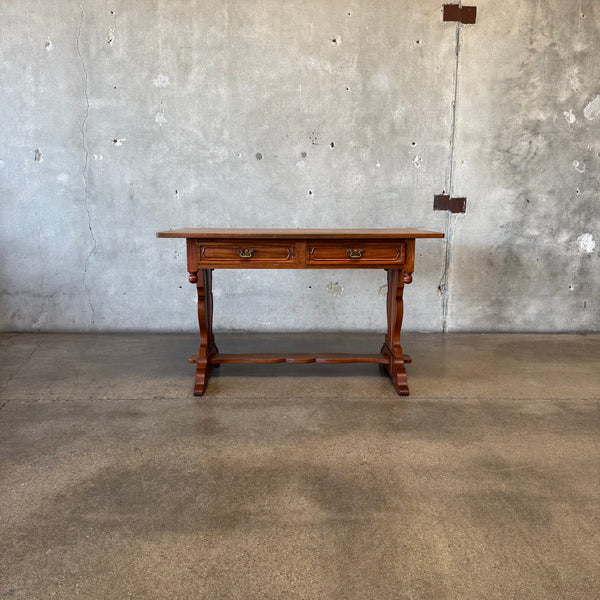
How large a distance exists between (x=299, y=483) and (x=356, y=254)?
1.18m

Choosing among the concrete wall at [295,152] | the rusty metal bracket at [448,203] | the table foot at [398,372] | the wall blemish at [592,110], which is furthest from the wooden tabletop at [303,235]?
the wall blemish at [592,110]

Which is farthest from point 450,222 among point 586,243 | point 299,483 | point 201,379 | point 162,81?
point 299,483

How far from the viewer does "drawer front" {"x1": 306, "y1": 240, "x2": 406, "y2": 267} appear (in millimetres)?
2432

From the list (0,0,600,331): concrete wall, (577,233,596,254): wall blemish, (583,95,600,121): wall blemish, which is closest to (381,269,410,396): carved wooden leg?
(0,0,600,331): concrete wall

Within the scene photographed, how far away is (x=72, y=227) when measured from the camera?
358 cm

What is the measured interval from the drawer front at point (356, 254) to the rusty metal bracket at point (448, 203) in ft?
4.42

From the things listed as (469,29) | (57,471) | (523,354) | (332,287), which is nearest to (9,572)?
(57,471)

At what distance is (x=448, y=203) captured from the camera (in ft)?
11.9

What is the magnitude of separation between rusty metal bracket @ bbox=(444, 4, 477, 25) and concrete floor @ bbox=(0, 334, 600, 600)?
2.47 meters

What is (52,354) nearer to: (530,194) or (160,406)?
(160,406)

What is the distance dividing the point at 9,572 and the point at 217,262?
4.94 feet

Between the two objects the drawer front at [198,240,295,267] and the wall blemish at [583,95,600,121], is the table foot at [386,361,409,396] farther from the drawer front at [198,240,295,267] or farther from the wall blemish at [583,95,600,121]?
the wall blemish at [583,95,600,121]

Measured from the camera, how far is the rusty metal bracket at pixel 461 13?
343cm

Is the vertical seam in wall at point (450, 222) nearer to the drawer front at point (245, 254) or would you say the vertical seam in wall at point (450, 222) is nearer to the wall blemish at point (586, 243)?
the wall blemish at point (586, 243)
